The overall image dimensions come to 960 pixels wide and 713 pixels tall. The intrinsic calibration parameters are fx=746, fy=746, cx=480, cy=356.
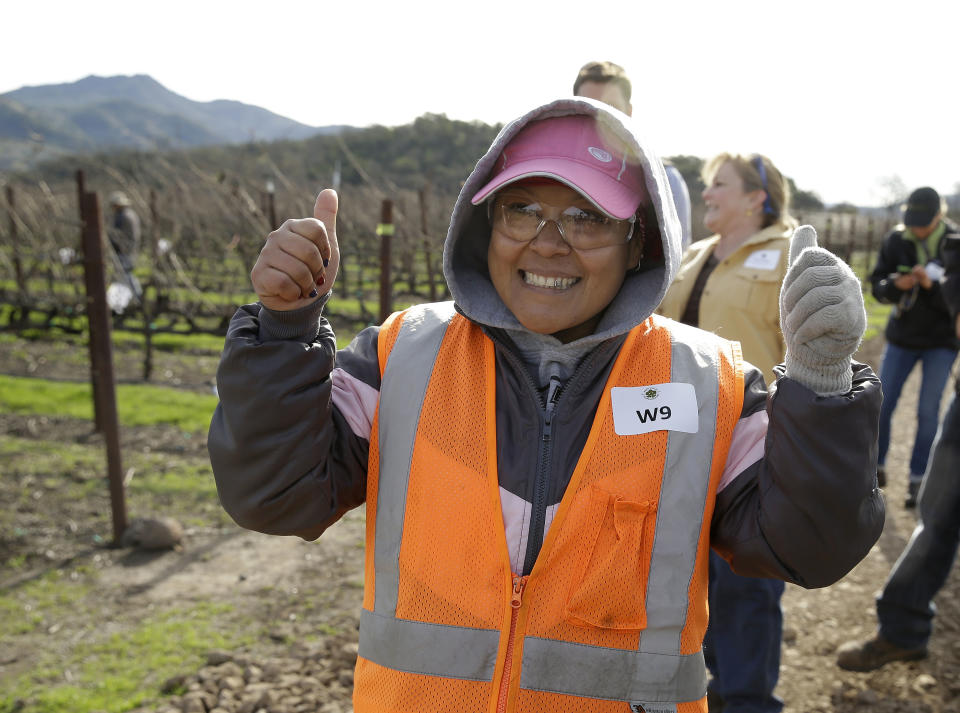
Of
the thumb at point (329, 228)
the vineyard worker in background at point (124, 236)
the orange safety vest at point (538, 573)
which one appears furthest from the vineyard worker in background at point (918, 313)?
the vineyard worker in background at point (124, 236)

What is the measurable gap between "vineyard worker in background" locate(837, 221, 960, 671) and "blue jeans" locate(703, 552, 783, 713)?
881mm

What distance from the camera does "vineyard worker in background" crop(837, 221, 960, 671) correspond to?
10.1 feet

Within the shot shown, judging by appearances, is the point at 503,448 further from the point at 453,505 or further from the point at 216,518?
the point at 216,518

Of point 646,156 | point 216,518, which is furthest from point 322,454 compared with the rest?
point 216,518

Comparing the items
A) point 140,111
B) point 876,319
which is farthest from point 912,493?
point 140,111

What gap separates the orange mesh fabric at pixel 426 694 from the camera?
1.34 meters

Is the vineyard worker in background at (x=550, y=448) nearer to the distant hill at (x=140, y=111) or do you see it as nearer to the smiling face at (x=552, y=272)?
the smiling face at (x=552, y=272)

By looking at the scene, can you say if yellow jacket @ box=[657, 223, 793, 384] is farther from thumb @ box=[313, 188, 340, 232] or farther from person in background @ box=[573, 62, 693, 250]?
thumb @ box=[313, 188, 340, 232]

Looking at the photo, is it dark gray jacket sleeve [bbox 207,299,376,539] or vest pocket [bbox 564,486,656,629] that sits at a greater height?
dark gray jacket sleeve [bbox 207,299,376,539]

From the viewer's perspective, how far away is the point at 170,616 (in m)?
3.56

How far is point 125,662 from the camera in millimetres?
3168

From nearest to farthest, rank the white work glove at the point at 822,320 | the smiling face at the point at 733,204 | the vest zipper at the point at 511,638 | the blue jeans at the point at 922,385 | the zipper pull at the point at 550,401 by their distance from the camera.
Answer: the white work glove at the point at 822,320
the vest zipper at the point at 511,638
the zipper pull at the point at 550,401
the smiling face at the point at 733,204
the blue jeans at the point at 922,385

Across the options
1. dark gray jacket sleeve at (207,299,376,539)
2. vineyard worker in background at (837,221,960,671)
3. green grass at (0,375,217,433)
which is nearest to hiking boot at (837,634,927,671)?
vineyard worker in background at (837,221,960,671)

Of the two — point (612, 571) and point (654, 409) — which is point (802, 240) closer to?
point (654, 409)
